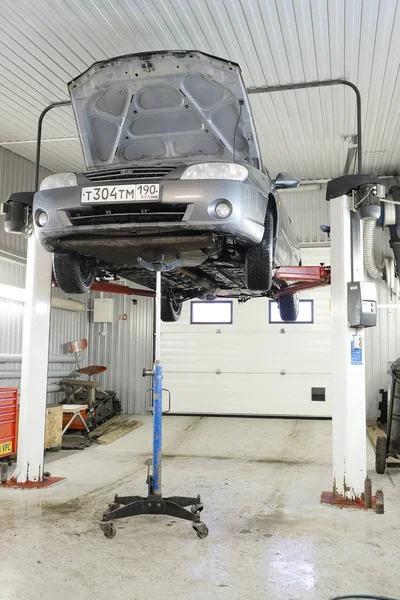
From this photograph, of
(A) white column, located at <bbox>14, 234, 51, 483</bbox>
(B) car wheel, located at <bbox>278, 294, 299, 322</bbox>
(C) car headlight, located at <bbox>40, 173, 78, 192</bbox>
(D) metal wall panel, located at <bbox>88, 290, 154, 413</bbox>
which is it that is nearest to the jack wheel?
(B) car wheel, located at <bbox>278, 294, 299, 322</bbox>

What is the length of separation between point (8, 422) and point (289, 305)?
3737 mm

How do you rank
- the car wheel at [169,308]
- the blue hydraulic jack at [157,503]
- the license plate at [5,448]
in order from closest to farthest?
the blue hydraulic jack at [157,503] < the license plate at [5,448] < the car wheel at [169,308]

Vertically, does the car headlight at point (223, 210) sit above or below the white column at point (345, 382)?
above

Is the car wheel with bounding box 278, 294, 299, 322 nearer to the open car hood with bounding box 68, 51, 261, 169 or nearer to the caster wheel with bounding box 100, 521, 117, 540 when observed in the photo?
the open car hood with bounding box 68, 51, 261, 169

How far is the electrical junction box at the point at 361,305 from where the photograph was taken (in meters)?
4.48

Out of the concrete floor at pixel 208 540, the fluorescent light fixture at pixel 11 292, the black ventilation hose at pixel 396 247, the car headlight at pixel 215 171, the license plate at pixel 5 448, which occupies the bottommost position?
the concrete floor at pixel 208 540

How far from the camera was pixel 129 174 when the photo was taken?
133 inches

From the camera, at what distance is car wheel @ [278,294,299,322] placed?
681cm

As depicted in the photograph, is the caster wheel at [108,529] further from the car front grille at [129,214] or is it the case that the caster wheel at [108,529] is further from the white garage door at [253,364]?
the white garage door at [253,364]

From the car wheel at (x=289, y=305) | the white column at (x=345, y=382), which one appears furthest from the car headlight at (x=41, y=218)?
the car wheel at (x=289, y=305)

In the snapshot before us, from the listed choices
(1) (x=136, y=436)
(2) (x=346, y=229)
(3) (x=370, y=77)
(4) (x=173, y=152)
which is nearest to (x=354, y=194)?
(2) (x=346, y=229)

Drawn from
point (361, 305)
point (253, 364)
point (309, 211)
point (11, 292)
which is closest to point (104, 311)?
point (11, 292)

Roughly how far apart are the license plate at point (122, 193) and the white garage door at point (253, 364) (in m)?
7.36

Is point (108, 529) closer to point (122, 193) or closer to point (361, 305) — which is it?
point (122, 193)
